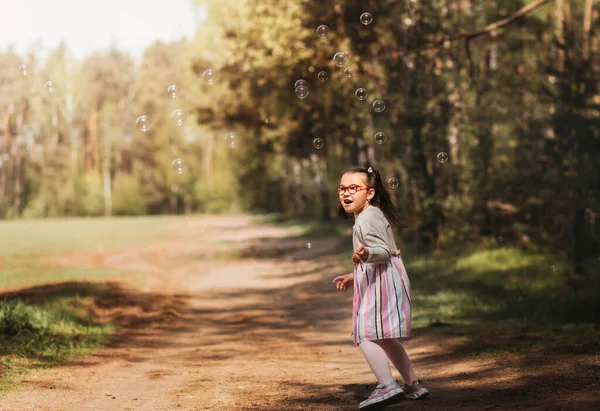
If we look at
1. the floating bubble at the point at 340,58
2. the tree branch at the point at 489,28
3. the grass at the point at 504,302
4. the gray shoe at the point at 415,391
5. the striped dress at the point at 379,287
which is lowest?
the grass at the point at 504,302

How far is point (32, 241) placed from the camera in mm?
39312

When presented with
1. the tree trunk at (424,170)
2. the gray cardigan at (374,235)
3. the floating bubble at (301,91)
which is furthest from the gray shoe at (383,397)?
the tree trunk at (424,170)

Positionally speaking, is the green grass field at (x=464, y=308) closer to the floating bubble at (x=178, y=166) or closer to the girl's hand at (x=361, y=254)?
the floating bubble at (x=178, y=166)

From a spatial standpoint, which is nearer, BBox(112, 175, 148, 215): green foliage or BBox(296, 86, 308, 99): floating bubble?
BBox(296, 86, 308, 99): floating bubble

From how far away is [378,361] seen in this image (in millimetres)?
6438

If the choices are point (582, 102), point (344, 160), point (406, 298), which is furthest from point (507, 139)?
point (344, 160)

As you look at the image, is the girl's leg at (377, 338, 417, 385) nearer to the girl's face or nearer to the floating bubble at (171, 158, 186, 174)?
the girl's face

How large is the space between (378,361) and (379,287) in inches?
22.5

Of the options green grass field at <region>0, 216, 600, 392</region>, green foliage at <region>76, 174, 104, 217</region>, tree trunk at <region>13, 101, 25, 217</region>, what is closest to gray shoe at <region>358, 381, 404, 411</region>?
green grass field at <region>0, 216, 600, 392</region>

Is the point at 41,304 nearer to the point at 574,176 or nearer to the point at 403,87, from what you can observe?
the point at 574,176

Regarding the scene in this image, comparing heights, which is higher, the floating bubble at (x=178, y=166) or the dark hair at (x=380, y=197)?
the floating bubble at (x=178, y=166)

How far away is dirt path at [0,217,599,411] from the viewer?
7.05 meters

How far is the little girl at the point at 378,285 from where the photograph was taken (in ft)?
21.1

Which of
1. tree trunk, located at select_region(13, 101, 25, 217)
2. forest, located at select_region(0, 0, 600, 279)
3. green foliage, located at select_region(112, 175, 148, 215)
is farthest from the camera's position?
green foliage, located at select_region(112, 175, 148, 215)
